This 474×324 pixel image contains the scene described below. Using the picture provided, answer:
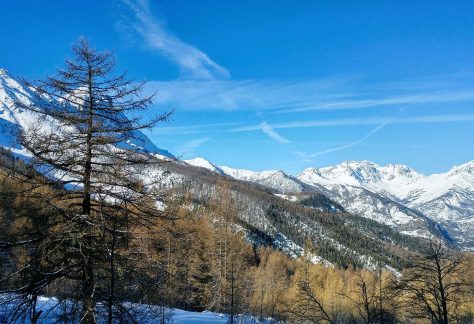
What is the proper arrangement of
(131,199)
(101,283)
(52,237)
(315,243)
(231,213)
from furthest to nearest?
(315,243)
(231,213)
(131,199)
(101,283)
(52,237)

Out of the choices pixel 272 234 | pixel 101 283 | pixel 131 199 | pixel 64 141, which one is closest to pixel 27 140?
pixel 64 141

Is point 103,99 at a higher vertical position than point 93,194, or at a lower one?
higher

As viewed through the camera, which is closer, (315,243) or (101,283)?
(101,283)

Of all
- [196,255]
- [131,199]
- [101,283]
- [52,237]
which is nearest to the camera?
[52,237]

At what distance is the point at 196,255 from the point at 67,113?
114ft

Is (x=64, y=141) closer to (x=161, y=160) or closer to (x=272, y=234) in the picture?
(x=161, y=160)

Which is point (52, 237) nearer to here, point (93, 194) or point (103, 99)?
point (93, 194)

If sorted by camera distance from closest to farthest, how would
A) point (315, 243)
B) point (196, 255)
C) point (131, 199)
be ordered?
1. point (131, 199)
2. point (196, 255)
3. point (315, 243)

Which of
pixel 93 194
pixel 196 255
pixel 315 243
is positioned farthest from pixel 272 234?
pixel 93 194

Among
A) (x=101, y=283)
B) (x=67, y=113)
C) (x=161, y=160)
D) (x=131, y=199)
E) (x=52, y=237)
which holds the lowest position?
(x=101, y=283)

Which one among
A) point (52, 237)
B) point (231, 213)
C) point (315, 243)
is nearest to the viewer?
point (52, 237)

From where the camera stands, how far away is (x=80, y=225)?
10.9m

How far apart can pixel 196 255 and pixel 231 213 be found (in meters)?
8.19

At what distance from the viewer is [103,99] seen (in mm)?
11742
